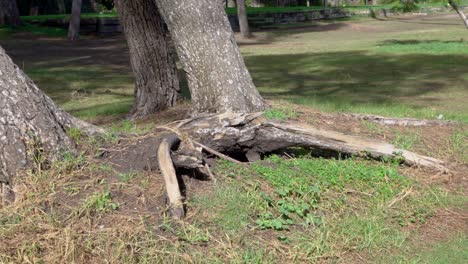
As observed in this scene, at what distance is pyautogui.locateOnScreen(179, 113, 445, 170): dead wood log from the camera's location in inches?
241

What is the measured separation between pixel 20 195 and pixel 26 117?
57 centimetres

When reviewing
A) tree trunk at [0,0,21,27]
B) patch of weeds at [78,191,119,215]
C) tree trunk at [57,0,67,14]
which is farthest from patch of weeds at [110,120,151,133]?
tree trunk at [57,0,67,14]

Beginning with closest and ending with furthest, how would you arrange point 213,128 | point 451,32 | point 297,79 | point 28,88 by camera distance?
point 28,88 < point 213,128 < point 297,79 < point 451,32

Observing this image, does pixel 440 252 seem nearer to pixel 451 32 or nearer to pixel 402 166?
pixel 402 166

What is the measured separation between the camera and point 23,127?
500 centimetres

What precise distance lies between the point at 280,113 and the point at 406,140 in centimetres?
129

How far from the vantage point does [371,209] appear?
5504 millimetres

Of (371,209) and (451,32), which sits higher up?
(371,209)

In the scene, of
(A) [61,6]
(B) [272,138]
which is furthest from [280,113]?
(A) [61,6]

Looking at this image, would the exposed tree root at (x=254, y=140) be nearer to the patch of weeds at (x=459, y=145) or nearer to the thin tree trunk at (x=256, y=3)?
the patch of weeds at (x=459, y=145)

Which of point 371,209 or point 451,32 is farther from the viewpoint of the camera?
point 451,32

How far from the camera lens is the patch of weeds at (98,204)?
15.6ft

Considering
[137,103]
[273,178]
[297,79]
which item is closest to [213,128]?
[273,178]

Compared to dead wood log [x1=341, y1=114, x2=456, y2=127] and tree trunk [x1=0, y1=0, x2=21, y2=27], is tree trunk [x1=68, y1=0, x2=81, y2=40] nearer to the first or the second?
tree trunk [x1=0, y1=0, x2=21, y2=27]
